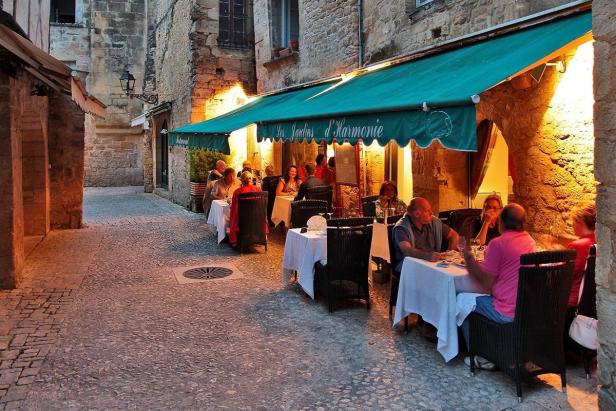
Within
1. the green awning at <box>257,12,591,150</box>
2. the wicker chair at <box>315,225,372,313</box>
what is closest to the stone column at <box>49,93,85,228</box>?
the green awning at <box>257,12,591,150</box>

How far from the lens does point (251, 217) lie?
8.71m

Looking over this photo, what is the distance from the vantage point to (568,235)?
6.00 m

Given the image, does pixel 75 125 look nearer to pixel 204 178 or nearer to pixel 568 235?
pixel 204 178

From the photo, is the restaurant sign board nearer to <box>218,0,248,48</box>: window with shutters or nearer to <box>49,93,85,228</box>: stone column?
<box>49,93,85,228</box>: stone column

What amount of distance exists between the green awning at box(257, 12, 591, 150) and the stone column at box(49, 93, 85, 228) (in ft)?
19.4

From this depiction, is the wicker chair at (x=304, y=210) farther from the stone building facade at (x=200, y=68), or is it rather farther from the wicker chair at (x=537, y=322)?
the stone building facade at (x=200, y=68)

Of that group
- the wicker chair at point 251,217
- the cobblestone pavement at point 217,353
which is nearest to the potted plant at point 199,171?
the wicker chair at point 251,217

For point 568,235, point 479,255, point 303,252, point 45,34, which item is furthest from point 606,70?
point 45,34

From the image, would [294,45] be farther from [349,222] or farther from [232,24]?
[349,222]

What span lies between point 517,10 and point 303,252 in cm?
354

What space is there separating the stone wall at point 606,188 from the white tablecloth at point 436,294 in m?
1.14

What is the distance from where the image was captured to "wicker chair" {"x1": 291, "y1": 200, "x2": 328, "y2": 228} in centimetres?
828

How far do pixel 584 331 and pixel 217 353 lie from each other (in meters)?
2.75

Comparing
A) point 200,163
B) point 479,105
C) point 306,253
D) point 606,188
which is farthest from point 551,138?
point 200,163
